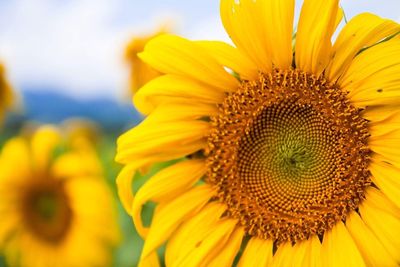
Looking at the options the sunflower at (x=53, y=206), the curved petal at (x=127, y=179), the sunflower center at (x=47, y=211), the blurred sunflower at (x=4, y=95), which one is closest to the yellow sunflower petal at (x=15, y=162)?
the sunflower at (x=53, y=206)

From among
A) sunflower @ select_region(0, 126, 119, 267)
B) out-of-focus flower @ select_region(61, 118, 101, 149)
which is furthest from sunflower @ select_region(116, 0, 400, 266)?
out-of-focus flower @ select_region(61, 118, 101, 149)

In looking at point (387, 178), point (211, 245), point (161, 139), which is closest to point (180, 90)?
point (161, 139)

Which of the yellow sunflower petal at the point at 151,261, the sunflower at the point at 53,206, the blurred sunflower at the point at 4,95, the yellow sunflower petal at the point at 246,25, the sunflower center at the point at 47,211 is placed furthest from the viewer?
the blurred sunflower at the point at 4,95

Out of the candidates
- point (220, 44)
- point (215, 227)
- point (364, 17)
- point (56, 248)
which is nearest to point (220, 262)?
point (215, 227)

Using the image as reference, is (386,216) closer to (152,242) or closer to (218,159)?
(218,159)

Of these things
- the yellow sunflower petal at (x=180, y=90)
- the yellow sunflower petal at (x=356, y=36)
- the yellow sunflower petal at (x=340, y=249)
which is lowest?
the yellow sunflower petal at (x=340, y=249)

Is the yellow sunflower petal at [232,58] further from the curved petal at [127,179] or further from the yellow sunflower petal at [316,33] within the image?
the curved petal at [127,179]
